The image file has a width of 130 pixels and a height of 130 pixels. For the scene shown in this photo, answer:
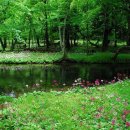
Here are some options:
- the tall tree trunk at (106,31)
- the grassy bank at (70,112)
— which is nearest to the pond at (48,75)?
the grassy bank at (70,112)

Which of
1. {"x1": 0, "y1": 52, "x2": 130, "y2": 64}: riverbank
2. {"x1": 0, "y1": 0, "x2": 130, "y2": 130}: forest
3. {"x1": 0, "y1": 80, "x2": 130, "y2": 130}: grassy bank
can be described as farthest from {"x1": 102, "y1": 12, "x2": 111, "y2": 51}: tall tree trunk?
{"x1": 0, "y1": 80, "x2": 130, "y2": 130}: grassy bank

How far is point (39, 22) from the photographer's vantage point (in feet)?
201

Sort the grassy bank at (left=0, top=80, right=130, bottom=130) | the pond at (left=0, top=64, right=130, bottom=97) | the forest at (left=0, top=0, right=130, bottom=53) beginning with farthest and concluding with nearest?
1. the forest at (left=0, top=0, right=130, bottom=53)
2. the pond at (left=0, top=64, right=130, bottom=97)
3. the grassy bank at (left=0, top=80, right=130, bottom=130)

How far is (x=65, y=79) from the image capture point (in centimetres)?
2977

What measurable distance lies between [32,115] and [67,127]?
218 cm

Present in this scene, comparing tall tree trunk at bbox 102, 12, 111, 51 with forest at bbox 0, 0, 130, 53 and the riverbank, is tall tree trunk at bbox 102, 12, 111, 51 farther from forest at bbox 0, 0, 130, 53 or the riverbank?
the riverbank

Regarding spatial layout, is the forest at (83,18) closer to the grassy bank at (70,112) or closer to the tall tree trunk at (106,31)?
the tall tree trunk at (106,31)

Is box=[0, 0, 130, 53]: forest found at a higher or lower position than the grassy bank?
higher

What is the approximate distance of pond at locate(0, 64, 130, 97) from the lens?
1026 inches

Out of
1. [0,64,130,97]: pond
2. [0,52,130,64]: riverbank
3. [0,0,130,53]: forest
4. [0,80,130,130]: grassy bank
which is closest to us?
[0,80,130,130]: grassy bank

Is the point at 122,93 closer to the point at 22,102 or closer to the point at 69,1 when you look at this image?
the point at 22,102

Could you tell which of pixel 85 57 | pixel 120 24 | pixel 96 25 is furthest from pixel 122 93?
pixel 96 25

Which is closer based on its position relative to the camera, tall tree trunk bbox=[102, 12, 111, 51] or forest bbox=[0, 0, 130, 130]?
forest bbox=[0, 0, 130, 130]

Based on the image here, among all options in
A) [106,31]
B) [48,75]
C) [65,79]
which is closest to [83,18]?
[106,31]
